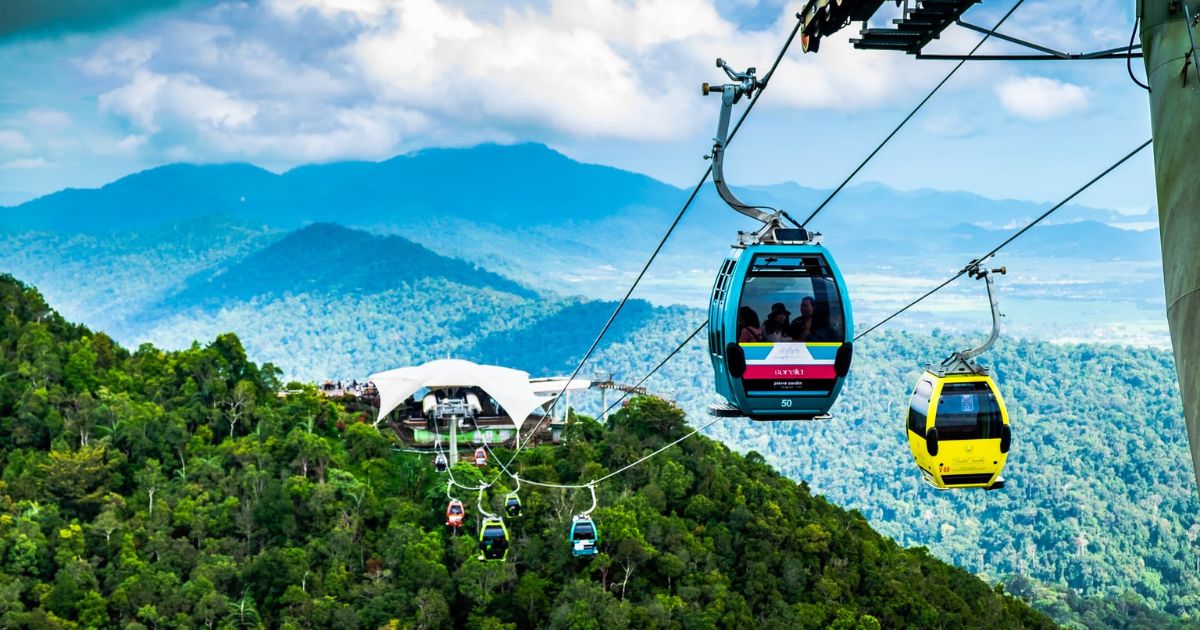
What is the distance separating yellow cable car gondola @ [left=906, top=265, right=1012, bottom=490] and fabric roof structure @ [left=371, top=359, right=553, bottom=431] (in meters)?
38.5

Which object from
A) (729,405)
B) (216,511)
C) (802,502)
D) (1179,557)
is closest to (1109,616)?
(1179,557)

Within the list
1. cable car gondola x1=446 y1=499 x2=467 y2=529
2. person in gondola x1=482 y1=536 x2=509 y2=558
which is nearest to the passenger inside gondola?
person in gondola x1=482 y1=536 x2=509 y2=558

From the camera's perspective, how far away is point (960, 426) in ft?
66.4

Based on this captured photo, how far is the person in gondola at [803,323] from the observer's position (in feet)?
54.3

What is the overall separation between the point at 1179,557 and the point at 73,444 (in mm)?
98621

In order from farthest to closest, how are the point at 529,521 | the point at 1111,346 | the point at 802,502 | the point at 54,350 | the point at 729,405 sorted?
the point at 1111,346 → the point at 54,350 → the point at 802,502 → the point at 529,521 → the point at 729,405

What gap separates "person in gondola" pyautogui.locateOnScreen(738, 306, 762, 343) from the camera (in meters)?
16.5

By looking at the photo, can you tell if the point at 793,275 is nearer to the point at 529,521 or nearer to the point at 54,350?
the point at 529,521

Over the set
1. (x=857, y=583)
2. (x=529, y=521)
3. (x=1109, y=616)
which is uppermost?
(x=529, y=521)

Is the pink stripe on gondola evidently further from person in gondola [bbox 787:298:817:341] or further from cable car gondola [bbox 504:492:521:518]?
cable car gondola [bbox 504:492:521:518]

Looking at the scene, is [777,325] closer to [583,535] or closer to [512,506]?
[583,535]

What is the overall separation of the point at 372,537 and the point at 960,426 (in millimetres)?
34079

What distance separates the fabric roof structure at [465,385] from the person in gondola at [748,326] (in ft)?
138

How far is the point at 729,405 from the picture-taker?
1773 centimetres
